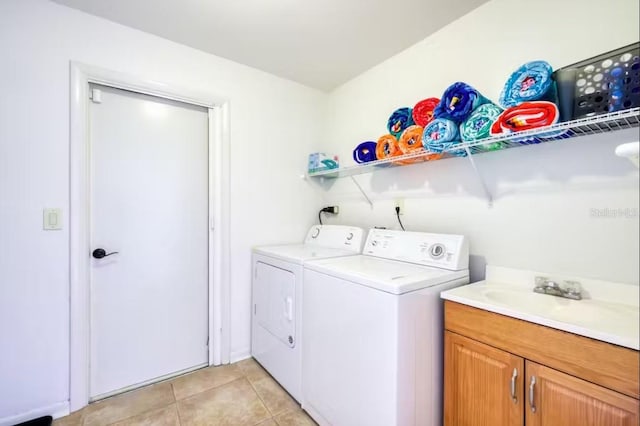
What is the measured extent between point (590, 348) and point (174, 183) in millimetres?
2390

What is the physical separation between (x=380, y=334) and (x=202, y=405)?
1.31 meters

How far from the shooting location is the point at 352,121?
102 inches

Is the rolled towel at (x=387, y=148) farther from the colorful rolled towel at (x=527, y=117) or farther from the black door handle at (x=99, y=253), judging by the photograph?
the black door handle at (x=99, y=253)

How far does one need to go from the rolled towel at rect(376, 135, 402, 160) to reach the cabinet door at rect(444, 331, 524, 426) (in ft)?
3.81

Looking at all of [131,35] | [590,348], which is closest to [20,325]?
[131,35]

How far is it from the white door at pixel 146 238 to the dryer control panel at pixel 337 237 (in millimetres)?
907

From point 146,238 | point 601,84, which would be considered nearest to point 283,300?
point 146,238

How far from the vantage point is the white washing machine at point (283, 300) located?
1.81 meters

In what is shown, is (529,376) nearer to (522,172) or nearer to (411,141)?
(522,172)

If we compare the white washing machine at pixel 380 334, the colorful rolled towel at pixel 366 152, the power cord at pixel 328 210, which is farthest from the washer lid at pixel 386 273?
the power cord at pixel 328 210

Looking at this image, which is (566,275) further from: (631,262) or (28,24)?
(28,24)

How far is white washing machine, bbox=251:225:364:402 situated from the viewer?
71.1 inches

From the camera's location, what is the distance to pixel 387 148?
1983 millimetres

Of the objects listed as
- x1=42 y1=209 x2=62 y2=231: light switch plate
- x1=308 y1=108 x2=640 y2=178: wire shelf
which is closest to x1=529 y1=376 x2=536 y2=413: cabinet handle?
x1=308 y1=108 x2=640 y2=178: wire shelf
